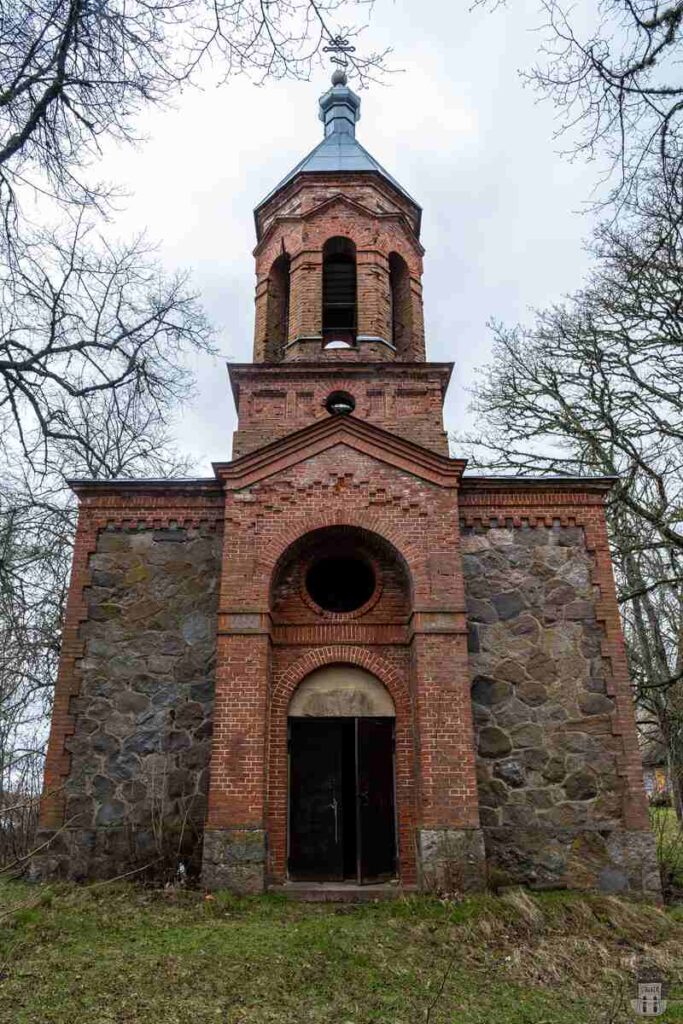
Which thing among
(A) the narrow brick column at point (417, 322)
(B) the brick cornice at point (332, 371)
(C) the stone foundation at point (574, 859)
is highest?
(A) the narrow brick column at point (417, 322)

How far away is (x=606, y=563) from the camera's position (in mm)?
10609

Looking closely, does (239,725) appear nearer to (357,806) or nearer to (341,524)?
(357,806)

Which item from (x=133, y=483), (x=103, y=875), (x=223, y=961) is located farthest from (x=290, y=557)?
(x=223, y=961)

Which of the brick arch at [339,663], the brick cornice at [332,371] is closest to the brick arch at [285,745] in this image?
the brick arch at [339,663]

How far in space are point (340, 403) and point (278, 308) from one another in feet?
9.65

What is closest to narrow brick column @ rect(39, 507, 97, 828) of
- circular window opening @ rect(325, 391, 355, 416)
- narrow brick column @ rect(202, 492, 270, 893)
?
narrow brick column @ rect(202, 492, 270, 893)

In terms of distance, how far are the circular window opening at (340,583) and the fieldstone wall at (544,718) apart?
1448 mm

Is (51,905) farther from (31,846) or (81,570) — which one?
(81,570)

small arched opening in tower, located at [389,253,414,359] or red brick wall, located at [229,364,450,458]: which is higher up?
small arched opening in tower, located at [389,253,414,359]

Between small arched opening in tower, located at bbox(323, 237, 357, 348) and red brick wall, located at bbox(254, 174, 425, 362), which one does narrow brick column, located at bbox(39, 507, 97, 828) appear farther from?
small arched opening in tower, located at bbox(323, 237, 357, 348)

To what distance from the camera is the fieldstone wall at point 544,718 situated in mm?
9211

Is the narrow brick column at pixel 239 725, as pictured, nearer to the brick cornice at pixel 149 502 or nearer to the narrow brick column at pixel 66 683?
the brick cornice at pixel 149 502

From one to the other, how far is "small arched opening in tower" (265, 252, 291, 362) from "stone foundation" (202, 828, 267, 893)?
7.53 meters

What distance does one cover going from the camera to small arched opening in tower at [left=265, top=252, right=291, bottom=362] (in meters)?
13.2
